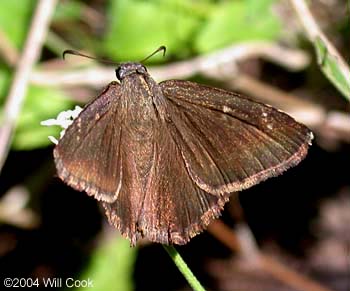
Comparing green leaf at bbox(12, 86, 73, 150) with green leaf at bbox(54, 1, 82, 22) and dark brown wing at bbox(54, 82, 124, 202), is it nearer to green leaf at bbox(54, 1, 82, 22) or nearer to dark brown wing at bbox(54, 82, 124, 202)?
green leaf at bbox(54, 1, 82, 22)

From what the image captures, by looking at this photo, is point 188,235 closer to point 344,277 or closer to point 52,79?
point 52,79

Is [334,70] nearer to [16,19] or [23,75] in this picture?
[23,75]

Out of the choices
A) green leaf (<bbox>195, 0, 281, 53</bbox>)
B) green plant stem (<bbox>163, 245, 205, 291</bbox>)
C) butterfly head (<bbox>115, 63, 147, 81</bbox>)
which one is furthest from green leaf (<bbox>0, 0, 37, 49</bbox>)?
green plant stem (<bbox>163, 245, 205, 291</bbox>)

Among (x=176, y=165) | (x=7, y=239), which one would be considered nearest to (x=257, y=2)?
(x=176, y=165)

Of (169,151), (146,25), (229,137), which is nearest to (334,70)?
(229,137)

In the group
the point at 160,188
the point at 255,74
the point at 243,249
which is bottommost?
the point at 243,249

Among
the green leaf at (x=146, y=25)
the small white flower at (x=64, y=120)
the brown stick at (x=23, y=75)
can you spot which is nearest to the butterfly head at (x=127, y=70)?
the small white flower at (x=64, y=120)
